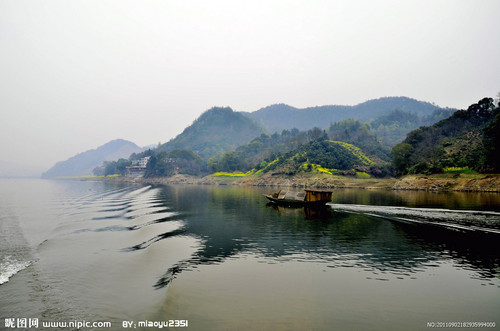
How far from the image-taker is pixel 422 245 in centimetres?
2853

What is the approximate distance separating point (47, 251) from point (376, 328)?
1234 inches

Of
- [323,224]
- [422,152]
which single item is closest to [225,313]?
[323,224]

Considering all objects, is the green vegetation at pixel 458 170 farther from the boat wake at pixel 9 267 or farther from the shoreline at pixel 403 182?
the boat wake at pixel 9 267

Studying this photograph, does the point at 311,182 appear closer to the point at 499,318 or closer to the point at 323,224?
the point at 323,224

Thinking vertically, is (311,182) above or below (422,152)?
below

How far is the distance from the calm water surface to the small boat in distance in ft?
59.1

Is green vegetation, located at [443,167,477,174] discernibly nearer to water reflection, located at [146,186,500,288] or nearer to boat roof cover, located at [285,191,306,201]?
boat roof cover, located at [285,191,306,201]

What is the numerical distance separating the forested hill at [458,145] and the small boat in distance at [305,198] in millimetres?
63673

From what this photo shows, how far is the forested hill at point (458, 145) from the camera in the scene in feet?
281

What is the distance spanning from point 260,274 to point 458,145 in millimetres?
126730

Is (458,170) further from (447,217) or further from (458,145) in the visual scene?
(447,217)

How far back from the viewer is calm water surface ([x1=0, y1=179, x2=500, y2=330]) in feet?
48.5

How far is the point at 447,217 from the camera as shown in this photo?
136 feet

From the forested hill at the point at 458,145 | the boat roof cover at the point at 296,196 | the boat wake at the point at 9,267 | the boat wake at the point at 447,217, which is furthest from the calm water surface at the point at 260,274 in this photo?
the forested hill at the point at 458,145
